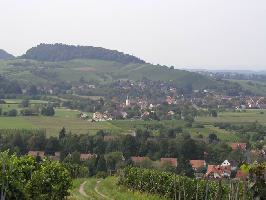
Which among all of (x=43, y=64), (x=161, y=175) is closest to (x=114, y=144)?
(x=161, y=175)

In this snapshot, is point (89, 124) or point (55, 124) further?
point (89, 124)

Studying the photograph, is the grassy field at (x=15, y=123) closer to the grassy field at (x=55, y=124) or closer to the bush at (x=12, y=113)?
the grassy field at (x=55, y=124)

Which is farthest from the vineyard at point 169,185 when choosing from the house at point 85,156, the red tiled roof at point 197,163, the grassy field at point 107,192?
the red tiled roof at point 197,163

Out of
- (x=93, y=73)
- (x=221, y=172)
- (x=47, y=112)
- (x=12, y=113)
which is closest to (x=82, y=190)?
(x=221, y=172)

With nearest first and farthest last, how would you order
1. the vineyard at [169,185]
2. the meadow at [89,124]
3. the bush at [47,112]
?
the vineyard at [169,185]
the meadow at [89,124]
the bush at [47,112]

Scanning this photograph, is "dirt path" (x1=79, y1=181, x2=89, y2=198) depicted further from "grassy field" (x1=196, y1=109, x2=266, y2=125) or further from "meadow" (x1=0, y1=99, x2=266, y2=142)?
"grassy field" (x1=196, y1=109, x2=266, y2=125)

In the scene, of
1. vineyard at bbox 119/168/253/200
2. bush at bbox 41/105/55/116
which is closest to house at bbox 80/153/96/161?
vineyard at bbox 119/168/253/200

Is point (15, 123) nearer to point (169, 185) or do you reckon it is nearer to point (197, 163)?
point (197, 163)

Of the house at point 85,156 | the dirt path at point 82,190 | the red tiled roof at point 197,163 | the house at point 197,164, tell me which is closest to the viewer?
the dirt path at point 82,190

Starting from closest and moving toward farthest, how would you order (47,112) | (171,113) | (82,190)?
(82,190)
(47,112)
(171,113)

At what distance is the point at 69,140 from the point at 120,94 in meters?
79.7

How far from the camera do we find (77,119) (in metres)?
85.1

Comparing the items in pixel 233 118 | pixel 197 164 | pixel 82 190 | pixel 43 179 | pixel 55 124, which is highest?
pixel 43 179

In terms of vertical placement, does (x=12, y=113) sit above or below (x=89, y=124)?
above
